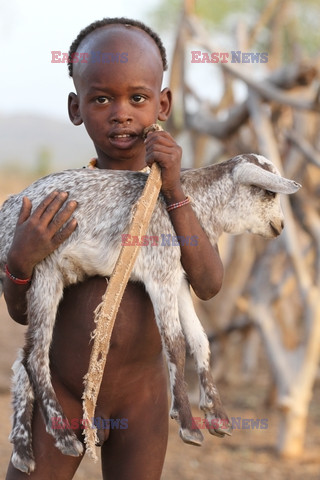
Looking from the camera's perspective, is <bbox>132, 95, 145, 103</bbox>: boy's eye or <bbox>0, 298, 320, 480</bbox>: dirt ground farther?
<bbox>0, 298, 320, 480</bbox>: dirt ground

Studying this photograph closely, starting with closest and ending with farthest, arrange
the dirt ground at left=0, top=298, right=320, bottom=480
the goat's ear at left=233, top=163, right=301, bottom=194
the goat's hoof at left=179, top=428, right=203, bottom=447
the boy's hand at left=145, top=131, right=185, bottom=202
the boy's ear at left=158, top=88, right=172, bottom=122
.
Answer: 1. the goat's hoof at left=179, top=428, right=203, bottom=447
2. the boy's hand at left=145, top=131, right=185, bottom=202
3. the goat's ear at left=233, top=163, right=301, bottom=194
4. the boy's ear at left=158, top=88, right=172, bottom=122
5. the dirt ground at left=0, top=298, right=320, bottom=480

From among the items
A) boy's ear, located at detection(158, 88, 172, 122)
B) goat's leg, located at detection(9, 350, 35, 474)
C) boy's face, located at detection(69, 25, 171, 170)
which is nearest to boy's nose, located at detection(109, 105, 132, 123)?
boy's face, located at detection(69, 25, 171, 170)

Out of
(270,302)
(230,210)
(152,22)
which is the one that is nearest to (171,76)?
(270,302)

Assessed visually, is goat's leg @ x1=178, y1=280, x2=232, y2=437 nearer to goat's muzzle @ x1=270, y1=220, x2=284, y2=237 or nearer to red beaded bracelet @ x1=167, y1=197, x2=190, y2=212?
red beaded bracelet @ x1=167, y1=197, x2=190, y2=212

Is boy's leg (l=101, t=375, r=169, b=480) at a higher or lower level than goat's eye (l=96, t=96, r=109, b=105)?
lower

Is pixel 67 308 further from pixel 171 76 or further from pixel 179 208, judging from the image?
pixel 171 76

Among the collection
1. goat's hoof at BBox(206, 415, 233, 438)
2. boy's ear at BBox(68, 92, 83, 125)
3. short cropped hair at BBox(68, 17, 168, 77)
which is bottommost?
goat's hoof at BBox(206, 415, 233, 438)

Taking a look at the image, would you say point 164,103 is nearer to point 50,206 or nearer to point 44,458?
point 50,206

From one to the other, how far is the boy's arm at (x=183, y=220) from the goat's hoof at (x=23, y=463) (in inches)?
27.4

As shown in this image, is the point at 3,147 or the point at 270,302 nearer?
the point at 270,302

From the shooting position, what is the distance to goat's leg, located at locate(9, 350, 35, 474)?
2057 mm

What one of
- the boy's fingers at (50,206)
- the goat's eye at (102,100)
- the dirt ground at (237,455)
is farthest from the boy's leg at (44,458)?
the dirt ground at (237,455)

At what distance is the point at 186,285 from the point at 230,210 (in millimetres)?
279

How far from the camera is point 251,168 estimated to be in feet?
7.35
